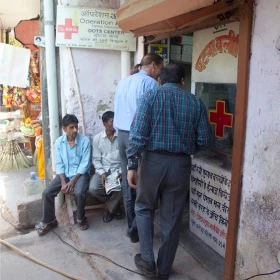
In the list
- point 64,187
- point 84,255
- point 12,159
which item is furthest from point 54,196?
point 12,159

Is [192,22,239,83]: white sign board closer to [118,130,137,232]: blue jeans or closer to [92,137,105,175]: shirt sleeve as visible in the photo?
[118,130,137,232]: blue jeans

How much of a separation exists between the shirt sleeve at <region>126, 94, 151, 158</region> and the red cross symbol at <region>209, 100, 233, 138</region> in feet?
2.72

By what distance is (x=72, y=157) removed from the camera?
3738mm

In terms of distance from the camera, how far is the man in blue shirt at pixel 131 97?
3.10 meters

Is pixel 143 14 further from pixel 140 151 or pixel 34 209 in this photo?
pixel 34 209

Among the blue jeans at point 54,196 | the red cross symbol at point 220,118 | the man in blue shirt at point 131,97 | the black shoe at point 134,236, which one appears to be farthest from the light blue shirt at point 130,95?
the black shoe at point 134,236

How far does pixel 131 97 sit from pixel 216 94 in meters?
0.83

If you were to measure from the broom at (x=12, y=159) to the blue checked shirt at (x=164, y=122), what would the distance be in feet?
14.9

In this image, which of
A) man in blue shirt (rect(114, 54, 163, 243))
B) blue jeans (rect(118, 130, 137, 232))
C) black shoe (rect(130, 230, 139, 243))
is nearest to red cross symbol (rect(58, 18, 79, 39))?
man in blue shirt (rect(114, 54, 163, 243))

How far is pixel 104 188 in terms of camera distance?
368 cm

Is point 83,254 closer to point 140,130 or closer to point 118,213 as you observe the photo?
point 118,213

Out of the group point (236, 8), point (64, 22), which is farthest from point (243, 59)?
point (64, 22)

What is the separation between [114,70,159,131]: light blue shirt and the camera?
309 centimetres

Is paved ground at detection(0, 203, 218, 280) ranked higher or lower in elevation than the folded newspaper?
lower
